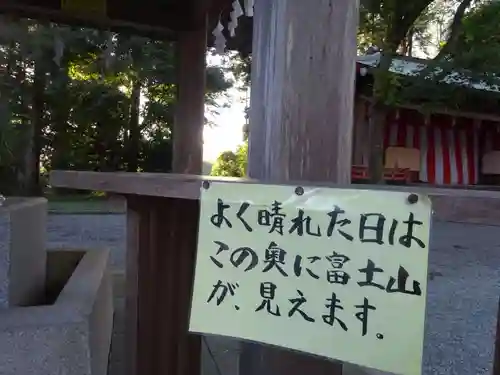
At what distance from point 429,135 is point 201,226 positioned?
450 inches

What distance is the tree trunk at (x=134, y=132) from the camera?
1460 cm

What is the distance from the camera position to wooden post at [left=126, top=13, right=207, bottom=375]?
7.11 feet

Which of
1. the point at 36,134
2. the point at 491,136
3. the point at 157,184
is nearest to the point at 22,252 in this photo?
the point at 157,184

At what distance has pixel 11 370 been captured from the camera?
1486mm

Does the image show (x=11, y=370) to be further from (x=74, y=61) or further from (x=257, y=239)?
(x=74, y=61)

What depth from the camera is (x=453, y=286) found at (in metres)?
6.25

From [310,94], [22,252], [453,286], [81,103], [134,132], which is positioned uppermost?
[81,103]

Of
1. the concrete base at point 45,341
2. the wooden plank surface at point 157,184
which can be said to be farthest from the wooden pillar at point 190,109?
the concrete base at point 45,341

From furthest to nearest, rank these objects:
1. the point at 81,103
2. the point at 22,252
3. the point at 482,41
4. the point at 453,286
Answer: the point at 81,103
the point at 482,41
the point at 453,286
the point at 22,252

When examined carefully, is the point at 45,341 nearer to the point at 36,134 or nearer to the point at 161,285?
the point at 161,285

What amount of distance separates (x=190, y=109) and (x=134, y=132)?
10664mm

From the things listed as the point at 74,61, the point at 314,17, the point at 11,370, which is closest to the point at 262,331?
the point at 11,370

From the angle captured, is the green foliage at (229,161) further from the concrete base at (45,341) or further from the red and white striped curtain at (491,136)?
the concrete base at (45,341)

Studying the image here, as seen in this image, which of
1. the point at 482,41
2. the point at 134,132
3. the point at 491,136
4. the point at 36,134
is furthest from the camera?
the point at 134,132
